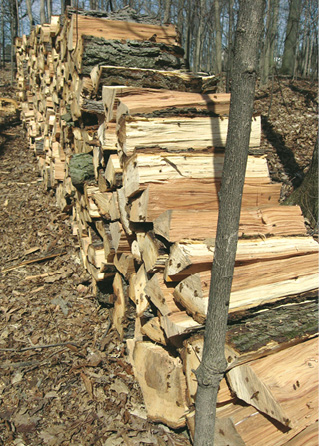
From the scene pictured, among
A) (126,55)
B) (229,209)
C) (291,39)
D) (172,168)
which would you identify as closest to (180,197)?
(172,168)

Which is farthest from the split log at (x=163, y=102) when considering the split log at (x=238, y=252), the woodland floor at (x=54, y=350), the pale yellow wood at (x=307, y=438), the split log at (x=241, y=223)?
the pale yellow wood at (x=307, y=438)

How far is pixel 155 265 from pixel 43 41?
20.7 feet

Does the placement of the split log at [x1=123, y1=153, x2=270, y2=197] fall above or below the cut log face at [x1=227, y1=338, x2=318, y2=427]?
above

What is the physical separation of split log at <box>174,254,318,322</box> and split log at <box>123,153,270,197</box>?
0.73m

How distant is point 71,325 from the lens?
370cm

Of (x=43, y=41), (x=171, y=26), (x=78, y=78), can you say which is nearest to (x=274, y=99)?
(x=43, y=41)

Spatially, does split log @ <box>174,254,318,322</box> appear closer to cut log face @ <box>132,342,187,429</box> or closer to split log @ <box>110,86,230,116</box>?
cut log face @ <box>132,342,187,429</box>

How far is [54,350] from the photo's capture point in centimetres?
335

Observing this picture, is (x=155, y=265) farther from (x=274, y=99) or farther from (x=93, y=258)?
(x=274, y=99)

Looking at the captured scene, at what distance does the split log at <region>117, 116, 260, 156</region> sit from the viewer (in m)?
2.71

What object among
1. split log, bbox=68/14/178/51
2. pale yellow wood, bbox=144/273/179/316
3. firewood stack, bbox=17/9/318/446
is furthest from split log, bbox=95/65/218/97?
pale yellow wood, bbox=144/273/179/316

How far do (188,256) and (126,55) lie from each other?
262cm

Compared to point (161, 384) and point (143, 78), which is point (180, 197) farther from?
point (143, 78)

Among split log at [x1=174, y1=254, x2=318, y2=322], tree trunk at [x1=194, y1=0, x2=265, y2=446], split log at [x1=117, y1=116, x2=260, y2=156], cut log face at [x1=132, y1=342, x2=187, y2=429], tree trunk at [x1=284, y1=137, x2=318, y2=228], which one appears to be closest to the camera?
tree trunk at [x1=194, y1=0, x2=265, y2=446]
